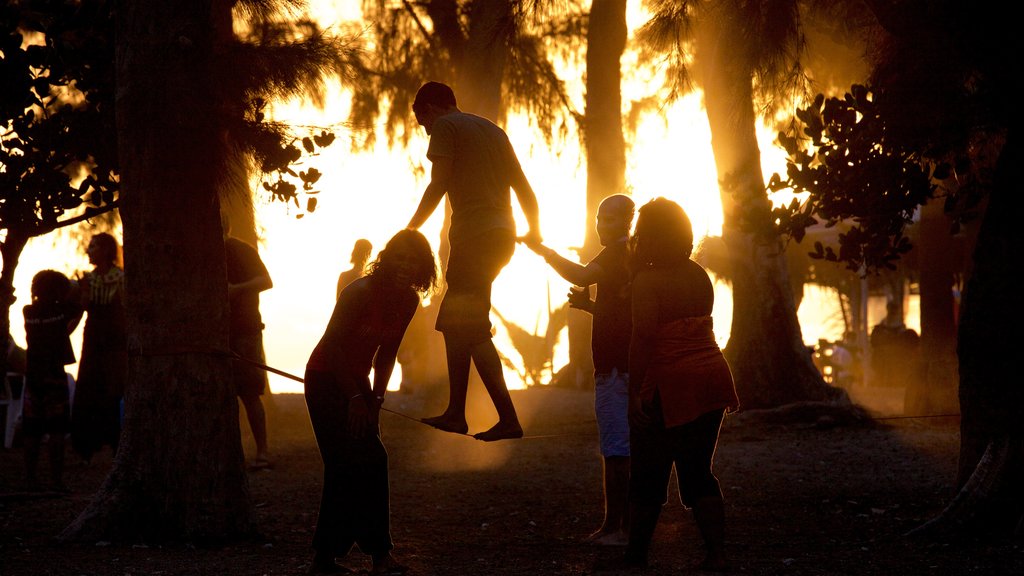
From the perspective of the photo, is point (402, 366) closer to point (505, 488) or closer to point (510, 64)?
point (510, 64)

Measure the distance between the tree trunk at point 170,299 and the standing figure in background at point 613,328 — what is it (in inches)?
79.8

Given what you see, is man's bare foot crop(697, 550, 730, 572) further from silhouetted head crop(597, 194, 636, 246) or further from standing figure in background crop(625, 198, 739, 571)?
silhouetted head crop(597, 194, 636, 246)

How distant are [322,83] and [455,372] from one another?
6.64 ft

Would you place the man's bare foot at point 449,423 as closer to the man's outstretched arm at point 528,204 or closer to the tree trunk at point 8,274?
the man's outstretched arm at point 528,204

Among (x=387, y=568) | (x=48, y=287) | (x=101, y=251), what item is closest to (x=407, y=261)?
(x=387, y=568)

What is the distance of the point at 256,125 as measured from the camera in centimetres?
640

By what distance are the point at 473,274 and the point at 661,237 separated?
838mm

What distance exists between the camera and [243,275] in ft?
27.6

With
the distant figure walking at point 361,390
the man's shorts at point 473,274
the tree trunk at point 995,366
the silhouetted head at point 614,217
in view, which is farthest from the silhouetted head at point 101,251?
the tree trunk at point 995,366

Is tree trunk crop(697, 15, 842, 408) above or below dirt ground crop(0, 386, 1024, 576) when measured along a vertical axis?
→ above

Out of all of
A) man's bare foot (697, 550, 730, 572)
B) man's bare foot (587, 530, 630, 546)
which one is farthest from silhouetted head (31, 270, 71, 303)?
man's bare foot (697, 550, 730, 572)

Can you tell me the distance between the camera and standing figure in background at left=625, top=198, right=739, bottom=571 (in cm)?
509

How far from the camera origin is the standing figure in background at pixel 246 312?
8.40m

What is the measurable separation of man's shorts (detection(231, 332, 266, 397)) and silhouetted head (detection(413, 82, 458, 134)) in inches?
144
